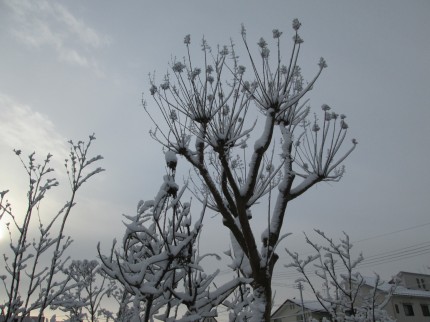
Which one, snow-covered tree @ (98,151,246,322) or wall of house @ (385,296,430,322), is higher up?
wall of house @ (385,296,430,322)

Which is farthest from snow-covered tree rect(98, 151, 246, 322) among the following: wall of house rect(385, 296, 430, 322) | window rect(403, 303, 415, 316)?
window rect(403, 303, 415, 316)

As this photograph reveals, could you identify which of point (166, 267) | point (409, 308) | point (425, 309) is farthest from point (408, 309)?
point (166, 267)

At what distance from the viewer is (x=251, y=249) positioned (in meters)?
4.05

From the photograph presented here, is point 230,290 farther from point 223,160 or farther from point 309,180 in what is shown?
point 309,180

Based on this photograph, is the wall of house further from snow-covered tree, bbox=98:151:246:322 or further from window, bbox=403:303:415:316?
A: snow-covered tree, bbox=98:151:246:322

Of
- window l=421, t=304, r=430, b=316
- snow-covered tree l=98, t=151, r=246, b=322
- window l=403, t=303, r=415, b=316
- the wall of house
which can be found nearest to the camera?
snow-covered tree l=98, t=151, r=246, b=322

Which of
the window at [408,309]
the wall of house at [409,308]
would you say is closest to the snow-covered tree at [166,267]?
the wall of house at [409,308]

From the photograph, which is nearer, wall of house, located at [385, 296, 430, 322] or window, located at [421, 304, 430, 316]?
wall of house, located at [385, 296, 430, 322]

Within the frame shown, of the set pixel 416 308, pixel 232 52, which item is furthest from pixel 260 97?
pixel 416 308

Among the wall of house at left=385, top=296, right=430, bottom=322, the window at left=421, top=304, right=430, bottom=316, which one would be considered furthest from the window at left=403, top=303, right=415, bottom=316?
the window at left=421, top=304, right=430, bottom=316

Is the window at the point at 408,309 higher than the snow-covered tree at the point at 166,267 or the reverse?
higher

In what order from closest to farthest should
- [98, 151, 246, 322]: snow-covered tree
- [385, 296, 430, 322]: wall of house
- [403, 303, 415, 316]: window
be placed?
[98, 151, 246, 322]: snow-covered tree, [385, 296, 430, 322]: wall of house, [403, 303, 415, 316]: window

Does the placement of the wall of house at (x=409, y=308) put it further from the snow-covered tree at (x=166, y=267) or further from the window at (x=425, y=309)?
the snow-covered tree at (x=166, y=267)

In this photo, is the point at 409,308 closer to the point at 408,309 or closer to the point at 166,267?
the point at 408,309
